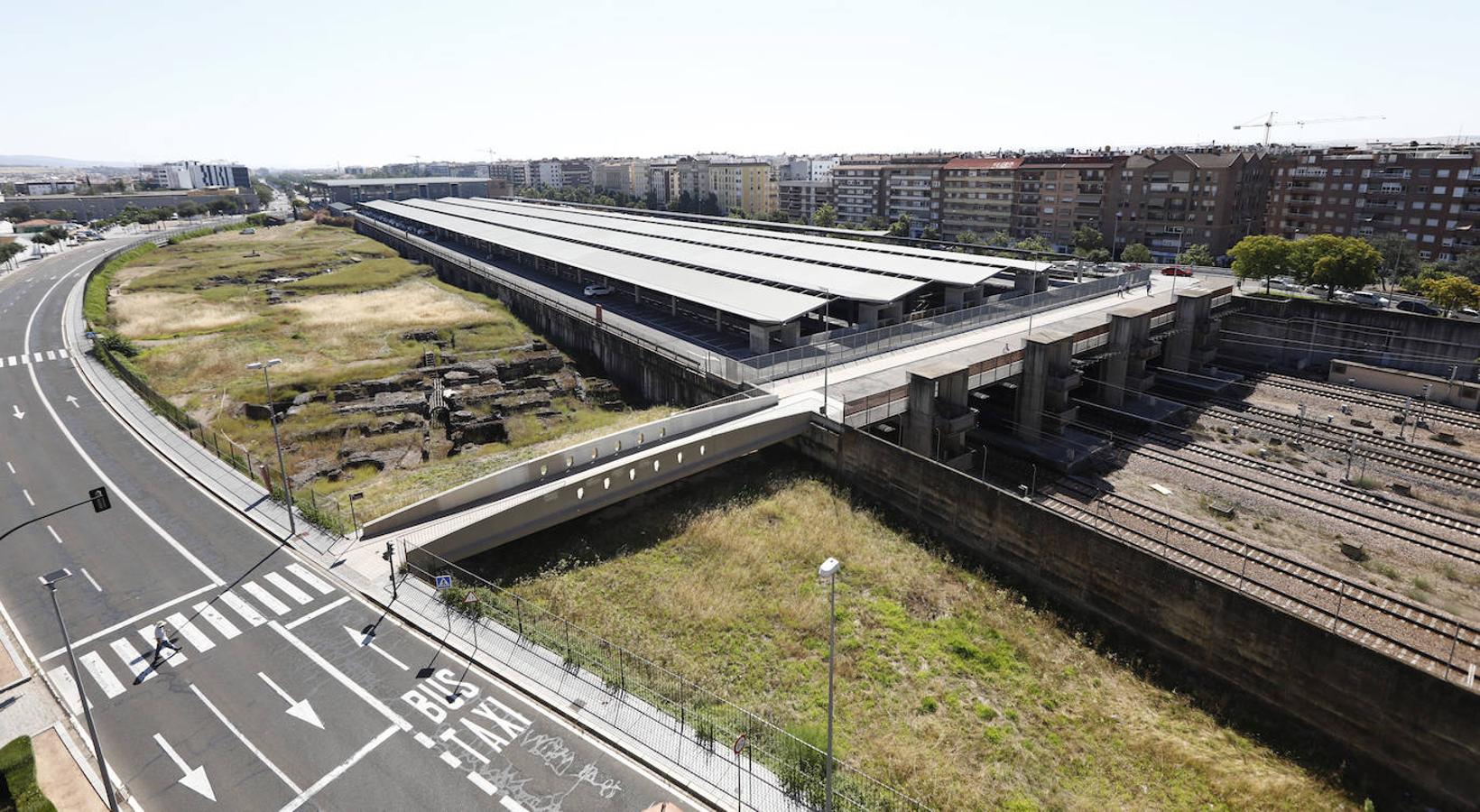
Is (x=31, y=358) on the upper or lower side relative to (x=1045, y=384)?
lower

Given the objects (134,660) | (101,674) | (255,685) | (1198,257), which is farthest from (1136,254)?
(101,674)

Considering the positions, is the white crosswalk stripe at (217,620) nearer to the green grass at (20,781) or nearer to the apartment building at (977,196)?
the green grass at (20,781)

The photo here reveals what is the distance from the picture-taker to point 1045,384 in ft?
139

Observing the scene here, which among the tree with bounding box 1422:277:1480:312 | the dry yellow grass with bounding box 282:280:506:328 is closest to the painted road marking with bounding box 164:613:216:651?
the dry yellow grass with bounding box 282:280:506:328

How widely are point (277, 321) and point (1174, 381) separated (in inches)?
3060

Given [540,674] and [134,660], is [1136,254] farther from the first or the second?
[134,660]

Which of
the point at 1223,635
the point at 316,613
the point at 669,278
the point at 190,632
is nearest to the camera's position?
the point at 1223,635

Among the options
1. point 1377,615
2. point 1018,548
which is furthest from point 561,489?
point 1377,615

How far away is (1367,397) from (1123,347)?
58.7 ft

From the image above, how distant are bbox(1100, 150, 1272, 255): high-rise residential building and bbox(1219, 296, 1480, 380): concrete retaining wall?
133ft

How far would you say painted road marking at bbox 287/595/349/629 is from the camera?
24422mm

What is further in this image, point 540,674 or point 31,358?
point 31,358

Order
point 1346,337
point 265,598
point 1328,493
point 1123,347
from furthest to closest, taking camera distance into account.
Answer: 1. point 1346,337
2. point 1123,347
3. point 1328,493
4. point 265,598

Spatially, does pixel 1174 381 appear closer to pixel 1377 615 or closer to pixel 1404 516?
pixel 1404 516
